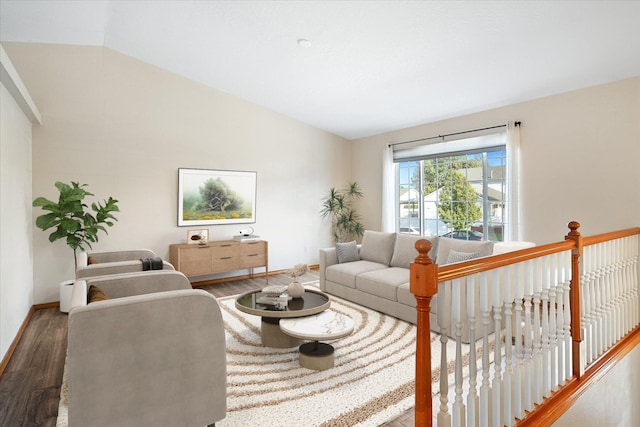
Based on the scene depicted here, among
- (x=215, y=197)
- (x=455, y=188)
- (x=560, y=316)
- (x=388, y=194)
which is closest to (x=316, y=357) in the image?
(x=560, y=316)

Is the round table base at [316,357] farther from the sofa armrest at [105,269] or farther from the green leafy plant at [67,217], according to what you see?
the green leafy plant at [67,217]

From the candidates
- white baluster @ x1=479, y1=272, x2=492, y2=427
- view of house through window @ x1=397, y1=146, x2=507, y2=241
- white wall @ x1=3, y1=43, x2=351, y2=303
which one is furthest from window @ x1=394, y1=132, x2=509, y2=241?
white baluster @ x1=479, y1=272, x2=492, y2=427

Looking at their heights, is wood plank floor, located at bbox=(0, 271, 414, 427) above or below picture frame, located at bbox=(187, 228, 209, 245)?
below

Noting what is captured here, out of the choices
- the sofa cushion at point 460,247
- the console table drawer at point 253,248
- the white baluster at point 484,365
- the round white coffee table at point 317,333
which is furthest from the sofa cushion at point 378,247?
the white baluster at point 484,365

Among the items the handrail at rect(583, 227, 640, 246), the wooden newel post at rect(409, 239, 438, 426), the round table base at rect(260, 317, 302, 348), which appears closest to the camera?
the wooden newel post at rect(409, 239, 438, 426)

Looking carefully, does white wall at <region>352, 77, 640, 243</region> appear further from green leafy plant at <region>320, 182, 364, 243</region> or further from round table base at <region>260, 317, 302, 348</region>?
round table base at <region>260, 317, 302, 348</region>

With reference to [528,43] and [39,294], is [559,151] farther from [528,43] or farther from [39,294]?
[39,294]

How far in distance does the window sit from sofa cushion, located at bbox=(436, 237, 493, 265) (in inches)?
49.8

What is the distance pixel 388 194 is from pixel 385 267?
6.54 feet

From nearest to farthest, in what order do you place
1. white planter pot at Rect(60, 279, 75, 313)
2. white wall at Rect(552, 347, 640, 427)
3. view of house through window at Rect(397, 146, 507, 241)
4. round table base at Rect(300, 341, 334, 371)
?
white wall at Rect(552, 347, 640, 427) → round table base at Rect(300, 341, 334, 371) → white planter pot at Rect(60, 279, 75, 313) → view of house through window at Rect(397, 146, 507, 241)

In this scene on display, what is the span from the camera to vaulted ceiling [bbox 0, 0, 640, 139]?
3.04 meters

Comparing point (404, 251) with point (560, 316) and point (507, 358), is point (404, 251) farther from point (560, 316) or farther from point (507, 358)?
point (507, 358)

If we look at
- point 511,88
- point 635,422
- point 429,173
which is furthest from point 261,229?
point 635,422

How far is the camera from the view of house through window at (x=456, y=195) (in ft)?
16.2
